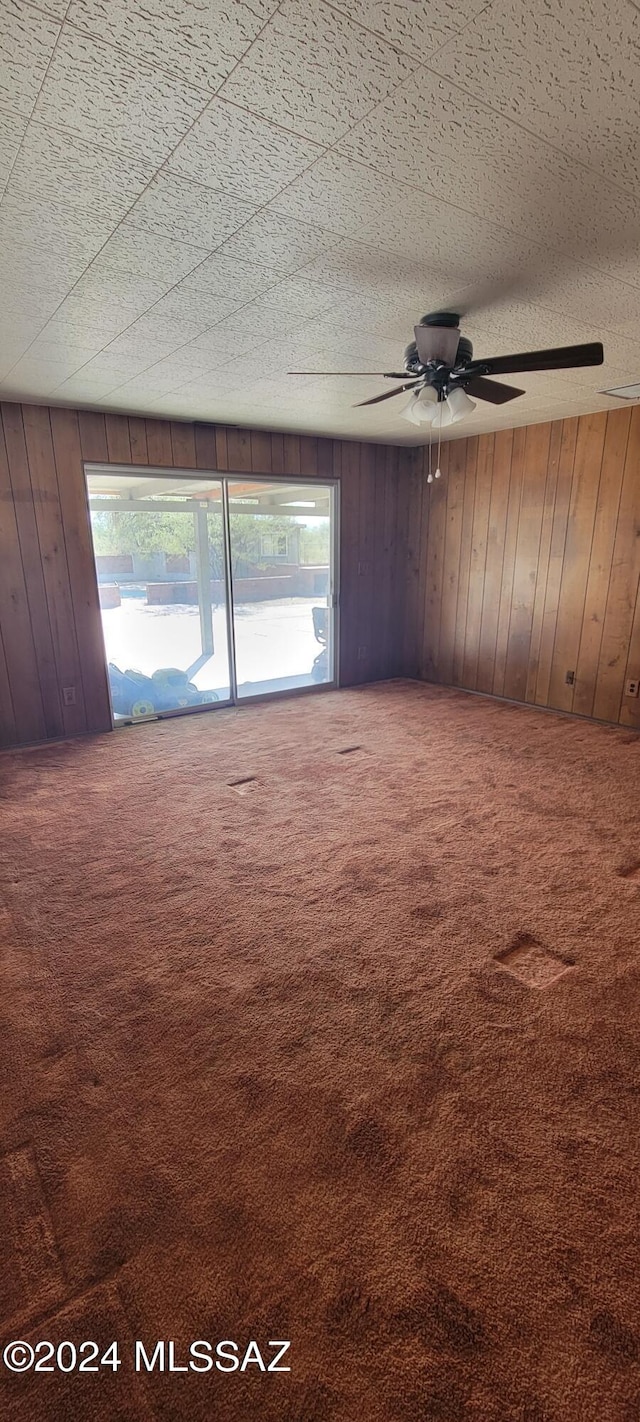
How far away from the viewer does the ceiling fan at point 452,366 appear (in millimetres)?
2156

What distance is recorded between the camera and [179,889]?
253cm

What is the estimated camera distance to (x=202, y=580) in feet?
16.8

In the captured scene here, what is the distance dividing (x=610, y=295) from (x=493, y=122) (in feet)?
3.97

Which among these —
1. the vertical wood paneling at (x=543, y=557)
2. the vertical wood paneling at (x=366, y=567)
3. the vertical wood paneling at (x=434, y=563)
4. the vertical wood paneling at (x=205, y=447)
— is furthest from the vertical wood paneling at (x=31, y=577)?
the vertical wood paneling at (x=543, y=557)

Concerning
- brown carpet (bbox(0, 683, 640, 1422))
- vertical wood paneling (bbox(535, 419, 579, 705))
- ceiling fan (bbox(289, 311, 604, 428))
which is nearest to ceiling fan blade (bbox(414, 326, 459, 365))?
ceiling fan (bbox(289, 311, 604, 428))

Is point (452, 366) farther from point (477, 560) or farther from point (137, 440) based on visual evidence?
point (477, 560)

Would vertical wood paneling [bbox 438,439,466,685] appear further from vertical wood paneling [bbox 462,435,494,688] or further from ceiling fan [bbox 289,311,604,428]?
ceiling fan [bbox 289,311,604,428]

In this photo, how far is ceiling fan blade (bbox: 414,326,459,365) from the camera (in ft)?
7.34

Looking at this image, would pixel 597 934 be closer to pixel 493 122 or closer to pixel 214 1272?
pixel 214 1272

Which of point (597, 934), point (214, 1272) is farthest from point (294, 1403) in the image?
point (597, 934)

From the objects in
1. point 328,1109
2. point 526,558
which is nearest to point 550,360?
point 328,1109

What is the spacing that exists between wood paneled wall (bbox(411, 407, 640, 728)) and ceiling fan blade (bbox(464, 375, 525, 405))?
210 cm

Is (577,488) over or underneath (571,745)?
A: over

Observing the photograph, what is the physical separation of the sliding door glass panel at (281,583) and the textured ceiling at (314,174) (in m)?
2.29
